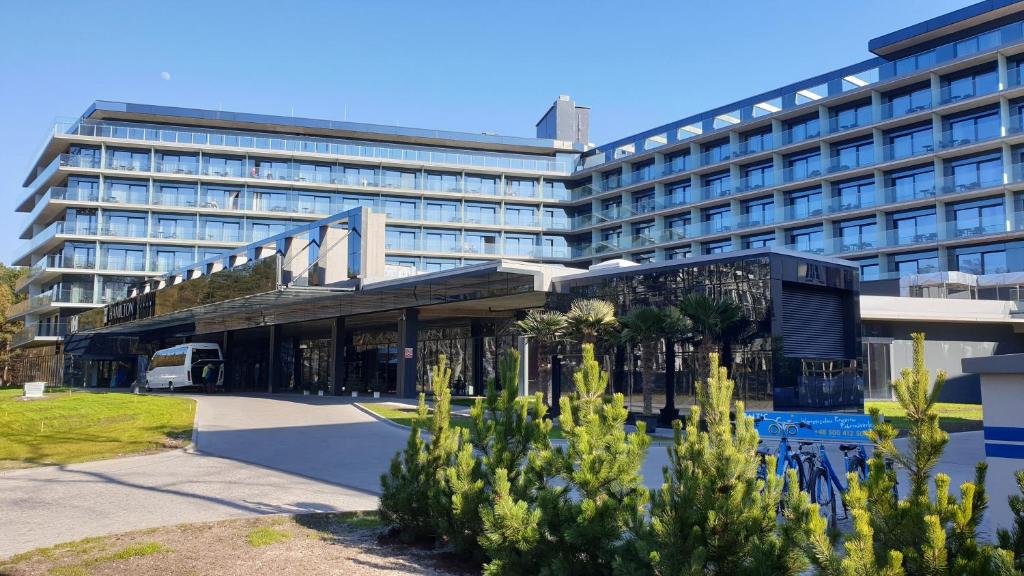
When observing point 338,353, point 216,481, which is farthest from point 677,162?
point 216,481

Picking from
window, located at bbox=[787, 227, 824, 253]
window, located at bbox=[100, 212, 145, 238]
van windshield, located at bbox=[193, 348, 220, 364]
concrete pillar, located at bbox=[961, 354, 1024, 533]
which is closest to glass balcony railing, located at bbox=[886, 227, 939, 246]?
window, located at bbox=[787, 227, 824, 253]

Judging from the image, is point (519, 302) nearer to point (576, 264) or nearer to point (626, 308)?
point (626, 308)

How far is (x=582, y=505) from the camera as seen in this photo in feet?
21.5

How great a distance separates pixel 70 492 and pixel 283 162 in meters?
63.1

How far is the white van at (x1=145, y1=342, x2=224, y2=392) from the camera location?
50.3 metres

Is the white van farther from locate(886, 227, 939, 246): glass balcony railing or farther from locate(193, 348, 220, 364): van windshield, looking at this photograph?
locate(886, 227, 939, 246): glass balcony railing

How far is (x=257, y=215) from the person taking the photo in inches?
2785

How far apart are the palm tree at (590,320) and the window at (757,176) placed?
40.7 metres

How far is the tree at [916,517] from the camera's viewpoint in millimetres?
4480

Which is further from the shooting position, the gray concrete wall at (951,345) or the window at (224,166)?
the window at (224,166)

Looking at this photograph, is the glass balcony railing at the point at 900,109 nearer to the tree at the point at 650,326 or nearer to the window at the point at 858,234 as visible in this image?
the window at the point at 858,234

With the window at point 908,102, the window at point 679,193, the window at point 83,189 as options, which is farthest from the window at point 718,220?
the window at point 83,189

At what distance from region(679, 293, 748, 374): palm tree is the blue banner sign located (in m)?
12.2

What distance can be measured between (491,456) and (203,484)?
7.88m
